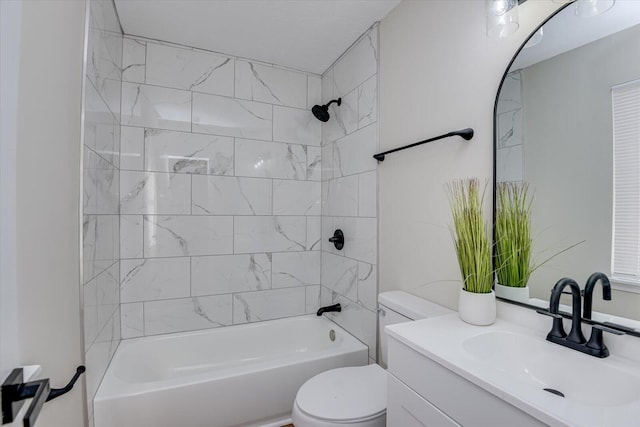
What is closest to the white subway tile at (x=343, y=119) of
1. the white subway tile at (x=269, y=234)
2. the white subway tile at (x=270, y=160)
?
the white subway tile at (x=270, y=160)

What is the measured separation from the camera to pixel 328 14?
6.11 ft

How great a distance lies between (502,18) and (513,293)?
1.06m

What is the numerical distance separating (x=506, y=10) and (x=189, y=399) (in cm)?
226

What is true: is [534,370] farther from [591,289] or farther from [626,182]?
[626,182]

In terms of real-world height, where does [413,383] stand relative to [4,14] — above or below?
below

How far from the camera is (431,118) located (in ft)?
5.05

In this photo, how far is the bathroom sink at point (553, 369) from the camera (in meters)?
0.79

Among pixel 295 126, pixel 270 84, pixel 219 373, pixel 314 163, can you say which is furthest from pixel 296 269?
pixel 270 84

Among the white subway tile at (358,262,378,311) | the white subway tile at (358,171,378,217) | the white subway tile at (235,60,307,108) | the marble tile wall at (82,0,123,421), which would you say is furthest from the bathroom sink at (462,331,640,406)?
the white subway tile at (235,60,307,108)

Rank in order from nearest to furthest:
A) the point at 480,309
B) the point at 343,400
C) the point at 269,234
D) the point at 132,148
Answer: the point at 480,309, the point at 343,400, the point at 132,148, the point at 269,234

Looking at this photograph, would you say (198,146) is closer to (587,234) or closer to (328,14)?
(328,14)

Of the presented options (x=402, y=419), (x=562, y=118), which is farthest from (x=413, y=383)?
(x=562, y=118)

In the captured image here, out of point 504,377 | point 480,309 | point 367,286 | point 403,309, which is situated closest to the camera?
point 504,377

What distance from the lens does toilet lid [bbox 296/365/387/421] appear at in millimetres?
1263
